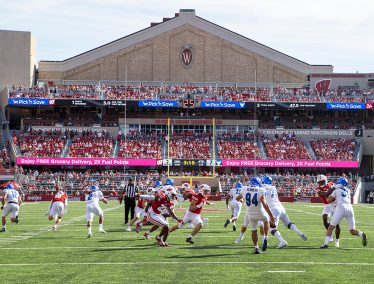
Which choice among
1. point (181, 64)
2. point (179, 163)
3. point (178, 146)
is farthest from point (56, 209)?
point (181, 64)

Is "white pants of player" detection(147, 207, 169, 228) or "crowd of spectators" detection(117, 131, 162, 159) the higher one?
"crowd of spectators" detection(117, 131, 162, 159)

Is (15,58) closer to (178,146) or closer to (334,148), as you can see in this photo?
(178,146)

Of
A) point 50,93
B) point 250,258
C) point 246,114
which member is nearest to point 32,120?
point 50,93

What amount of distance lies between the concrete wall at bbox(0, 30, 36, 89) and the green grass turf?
56.3 m

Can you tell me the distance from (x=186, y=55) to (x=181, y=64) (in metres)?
1.18

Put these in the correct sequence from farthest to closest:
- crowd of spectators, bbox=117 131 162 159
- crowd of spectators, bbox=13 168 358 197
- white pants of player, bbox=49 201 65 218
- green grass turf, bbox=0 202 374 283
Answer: crowd of spectators, bbox=117 131 162 159
crowd of spectators, bbox=13 168 358 197
white pants of player, bbox=49 201 65 218
green grass turf, bbox=0 202 374 283

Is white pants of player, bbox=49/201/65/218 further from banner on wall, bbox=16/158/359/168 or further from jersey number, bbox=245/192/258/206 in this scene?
banner on wall, bbox=16/158/359/168

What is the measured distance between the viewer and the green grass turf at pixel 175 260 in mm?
14383

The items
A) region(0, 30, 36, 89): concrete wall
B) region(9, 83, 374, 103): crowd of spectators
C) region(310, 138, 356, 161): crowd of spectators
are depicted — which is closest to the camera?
region(310, 138, 356, 161): crowd of spectators

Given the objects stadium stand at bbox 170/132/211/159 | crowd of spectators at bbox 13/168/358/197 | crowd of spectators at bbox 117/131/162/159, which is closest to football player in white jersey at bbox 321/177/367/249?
crowd of spectators at bbox 13/168/358/197

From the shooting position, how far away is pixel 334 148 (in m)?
73.9

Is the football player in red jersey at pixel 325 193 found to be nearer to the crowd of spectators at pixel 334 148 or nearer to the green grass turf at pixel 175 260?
the green grass turf at pixel 175 260

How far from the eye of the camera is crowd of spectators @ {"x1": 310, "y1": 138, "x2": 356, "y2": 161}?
7225 cm

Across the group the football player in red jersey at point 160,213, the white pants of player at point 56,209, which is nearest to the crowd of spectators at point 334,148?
the white pants of player at point 56,209
